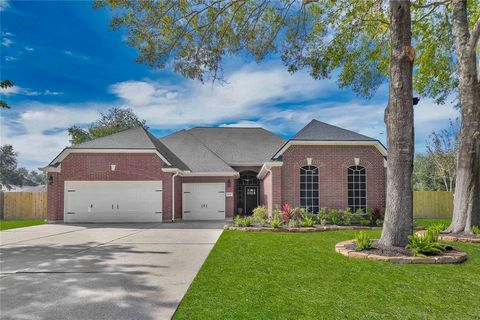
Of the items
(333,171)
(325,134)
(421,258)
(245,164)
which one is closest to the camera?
(421,258)

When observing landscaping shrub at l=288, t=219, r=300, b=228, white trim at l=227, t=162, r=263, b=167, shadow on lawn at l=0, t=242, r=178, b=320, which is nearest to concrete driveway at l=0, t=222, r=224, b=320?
shadow on lawn at l=0, t=242, r=178, b=320

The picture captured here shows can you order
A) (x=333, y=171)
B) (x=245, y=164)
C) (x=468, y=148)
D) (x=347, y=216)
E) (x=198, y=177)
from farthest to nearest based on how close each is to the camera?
(x=245, y=164), (x=198, y=177), (x=333, y=171), (x=347, y=216), (x=468, y=148)

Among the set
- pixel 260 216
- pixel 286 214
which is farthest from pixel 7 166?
pixel 286 214

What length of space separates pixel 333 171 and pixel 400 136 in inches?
293

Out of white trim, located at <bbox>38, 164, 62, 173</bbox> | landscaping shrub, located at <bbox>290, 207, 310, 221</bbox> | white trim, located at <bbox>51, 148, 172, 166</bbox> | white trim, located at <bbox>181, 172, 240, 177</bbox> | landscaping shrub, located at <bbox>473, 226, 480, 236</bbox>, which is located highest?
white trim, located at <bbox>51, 148, 172, 166</bbox>

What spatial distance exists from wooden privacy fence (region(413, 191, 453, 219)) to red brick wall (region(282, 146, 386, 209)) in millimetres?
8071

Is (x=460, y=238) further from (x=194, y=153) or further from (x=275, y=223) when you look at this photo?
(x=194, y=153)

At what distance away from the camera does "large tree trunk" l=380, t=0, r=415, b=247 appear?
26.7ft

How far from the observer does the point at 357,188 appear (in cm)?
1566

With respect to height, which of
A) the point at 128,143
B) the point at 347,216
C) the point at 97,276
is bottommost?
the point at 97,276

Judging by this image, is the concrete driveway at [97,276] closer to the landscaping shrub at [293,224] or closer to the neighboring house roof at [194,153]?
the landscaping shrub at [293,224]

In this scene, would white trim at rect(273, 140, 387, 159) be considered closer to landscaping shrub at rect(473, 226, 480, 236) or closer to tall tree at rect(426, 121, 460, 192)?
landscaping shrub at rect(473, 226, 480, 236)

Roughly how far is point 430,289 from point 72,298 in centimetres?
530

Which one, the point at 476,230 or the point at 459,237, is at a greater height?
the point at 476,230
